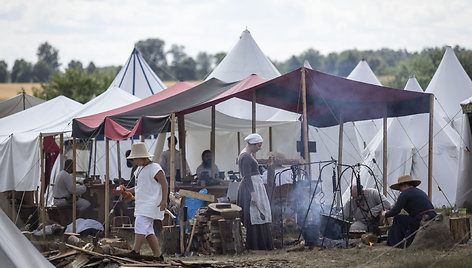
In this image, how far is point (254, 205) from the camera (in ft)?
26.1

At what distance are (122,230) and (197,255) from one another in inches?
91.1

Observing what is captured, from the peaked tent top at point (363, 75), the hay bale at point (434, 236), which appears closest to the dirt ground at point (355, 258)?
the hay bale at point (434, 236)

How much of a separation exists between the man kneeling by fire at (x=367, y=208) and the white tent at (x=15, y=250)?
452 centimetres

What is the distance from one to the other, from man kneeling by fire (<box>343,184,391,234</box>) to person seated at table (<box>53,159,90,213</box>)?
4813 mm

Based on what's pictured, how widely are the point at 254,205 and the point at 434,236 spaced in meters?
2.17

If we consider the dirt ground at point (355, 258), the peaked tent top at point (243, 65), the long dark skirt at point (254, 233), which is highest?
the peaked tent top at point (243, 65)

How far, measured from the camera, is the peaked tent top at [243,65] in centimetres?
1557

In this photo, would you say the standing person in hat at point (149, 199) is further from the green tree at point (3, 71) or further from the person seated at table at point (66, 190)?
the green tree at point (3, 71)

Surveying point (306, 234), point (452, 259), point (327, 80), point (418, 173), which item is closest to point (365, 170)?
point (418, 173)

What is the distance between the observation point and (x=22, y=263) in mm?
4980

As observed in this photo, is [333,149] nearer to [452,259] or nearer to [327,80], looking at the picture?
[327,80]

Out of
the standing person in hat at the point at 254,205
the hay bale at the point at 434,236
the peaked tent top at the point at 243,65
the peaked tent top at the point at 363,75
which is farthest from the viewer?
the peaked tent top at the point at 363,75

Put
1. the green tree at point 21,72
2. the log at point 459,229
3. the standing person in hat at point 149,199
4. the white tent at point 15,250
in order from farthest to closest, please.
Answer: the green tree at point 21,72 → the log at point 459,229 → the standing person in hat at point 149,199 → the white tent at point 15,250

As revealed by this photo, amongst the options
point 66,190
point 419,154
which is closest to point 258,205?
point 66,190
